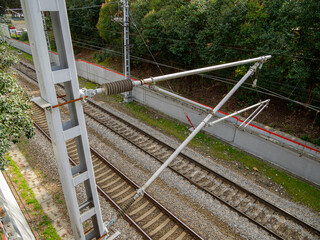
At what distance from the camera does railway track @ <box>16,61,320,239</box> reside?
29.2 feet

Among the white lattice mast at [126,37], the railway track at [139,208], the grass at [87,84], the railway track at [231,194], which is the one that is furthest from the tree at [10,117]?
the grass at [87,84]

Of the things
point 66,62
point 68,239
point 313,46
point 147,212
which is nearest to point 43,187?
point 68,239

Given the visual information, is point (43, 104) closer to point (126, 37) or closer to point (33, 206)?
point (33, 206)

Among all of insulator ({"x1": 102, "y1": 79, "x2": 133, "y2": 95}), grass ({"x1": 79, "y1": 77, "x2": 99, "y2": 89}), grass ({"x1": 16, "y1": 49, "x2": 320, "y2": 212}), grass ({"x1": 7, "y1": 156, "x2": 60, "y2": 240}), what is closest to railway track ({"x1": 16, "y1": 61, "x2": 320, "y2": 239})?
grass ({"x1": 16, "y1": 49, "x2": 320, "y2": 212})

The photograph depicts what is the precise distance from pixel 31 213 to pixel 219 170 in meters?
9.24

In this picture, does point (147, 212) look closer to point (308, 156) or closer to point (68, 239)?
point (68, 239)

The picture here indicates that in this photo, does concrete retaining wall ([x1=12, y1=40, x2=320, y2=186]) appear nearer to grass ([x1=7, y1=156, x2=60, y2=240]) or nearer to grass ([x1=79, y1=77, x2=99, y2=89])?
grass ([x1=79, y1=77, x2=99, y2=89])

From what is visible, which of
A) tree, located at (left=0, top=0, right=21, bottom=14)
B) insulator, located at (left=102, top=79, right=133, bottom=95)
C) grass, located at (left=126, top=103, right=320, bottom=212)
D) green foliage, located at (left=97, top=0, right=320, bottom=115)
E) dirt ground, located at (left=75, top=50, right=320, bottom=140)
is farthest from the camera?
tree, located at (left=0, top=0, right=21, bottom=14)

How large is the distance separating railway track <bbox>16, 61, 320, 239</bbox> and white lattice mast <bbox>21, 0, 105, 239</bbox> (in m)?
7.16

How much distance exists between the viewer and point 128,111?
1833cm

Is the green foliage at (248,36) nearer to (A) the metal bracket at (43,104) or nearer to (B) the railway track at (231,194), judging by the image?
(B) the railway track at (231,194)

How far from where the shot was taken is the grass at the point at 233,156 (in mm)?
10812

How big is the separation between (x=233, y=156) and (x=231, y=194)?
3.52 meters

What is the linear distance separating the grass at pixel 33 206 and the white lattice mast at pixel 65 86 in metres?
4.44
